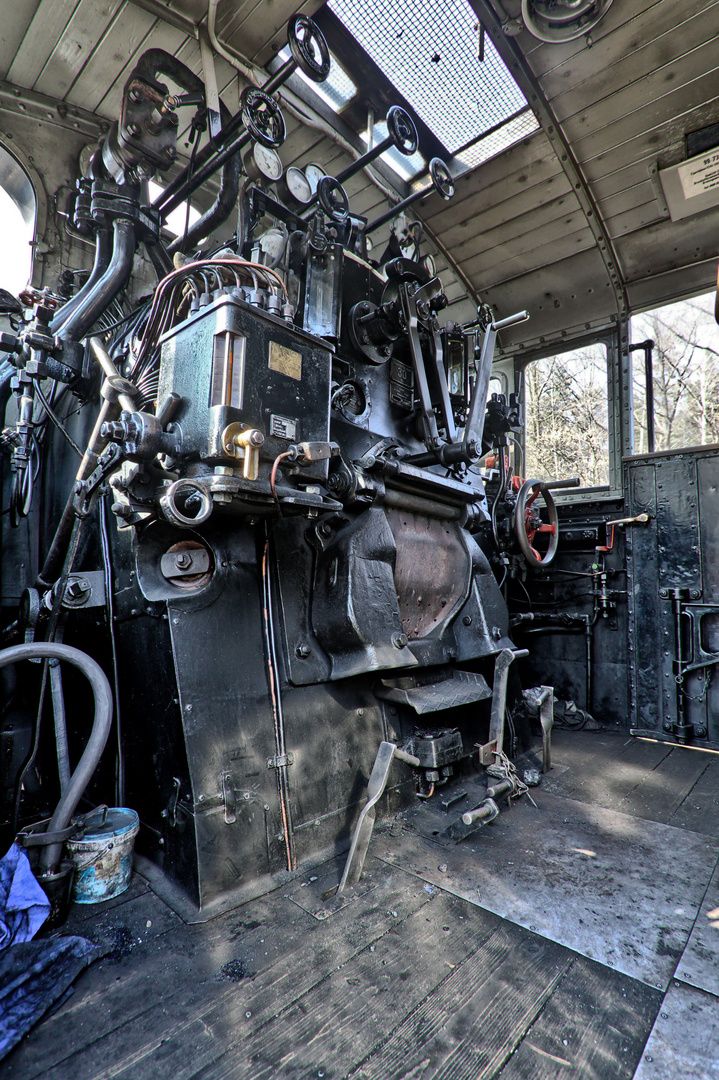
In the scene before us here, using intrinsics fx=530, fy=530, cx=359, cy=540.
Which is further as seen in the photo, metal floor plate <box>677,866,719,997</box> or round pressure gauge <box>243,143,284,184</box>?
round pressure gauge <box>243,143,284,184</box>

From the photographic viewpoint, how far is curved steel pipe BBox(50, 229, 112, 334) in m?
2.90

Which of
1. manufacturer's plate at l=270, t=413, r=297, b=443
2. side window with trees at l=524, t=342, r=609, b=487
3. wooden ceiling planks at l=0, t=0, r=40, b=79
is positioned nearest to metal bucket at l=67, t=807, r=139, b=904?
manufacturer's plate at l=270, t=413, r=297, b=443

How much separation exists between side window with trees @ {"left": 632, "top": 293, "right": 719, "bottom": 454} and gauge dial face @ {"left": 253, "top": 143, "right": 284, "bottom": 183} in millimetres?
3163

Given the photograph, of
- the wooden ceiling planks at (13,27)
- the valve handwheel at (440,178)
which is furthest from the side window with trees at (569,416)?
the wooden ceiling planks at (13,27)

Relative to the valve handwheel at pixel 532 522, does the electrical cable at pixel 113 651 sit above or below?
below

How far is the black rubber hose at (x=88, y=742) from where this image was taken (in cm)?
184

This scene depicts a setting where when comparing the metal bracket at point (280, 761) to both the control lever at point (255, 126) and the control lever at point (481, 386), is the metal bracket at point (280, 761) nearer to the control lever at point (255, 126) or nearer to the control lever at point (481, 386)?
the control lever at point (481, 386)

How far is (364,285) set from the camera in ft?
11.1

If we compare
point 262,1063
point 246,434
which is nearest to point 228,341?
point 246,434

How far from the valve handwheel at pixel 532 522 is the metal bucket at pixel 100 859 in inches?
113

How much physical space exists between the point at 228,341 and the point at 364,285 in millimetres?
1780

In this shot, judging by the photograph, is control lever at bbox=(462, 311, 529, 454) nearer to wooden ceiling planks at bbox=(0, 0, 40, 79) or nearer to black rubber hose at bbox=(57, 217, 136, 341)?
black rubber hose at bbox=(57, 217, 136, 341)

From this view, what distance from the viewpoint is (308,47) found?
2.70 m

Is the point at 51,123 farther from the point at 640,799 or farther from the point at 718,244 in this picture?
the point at 640,799
